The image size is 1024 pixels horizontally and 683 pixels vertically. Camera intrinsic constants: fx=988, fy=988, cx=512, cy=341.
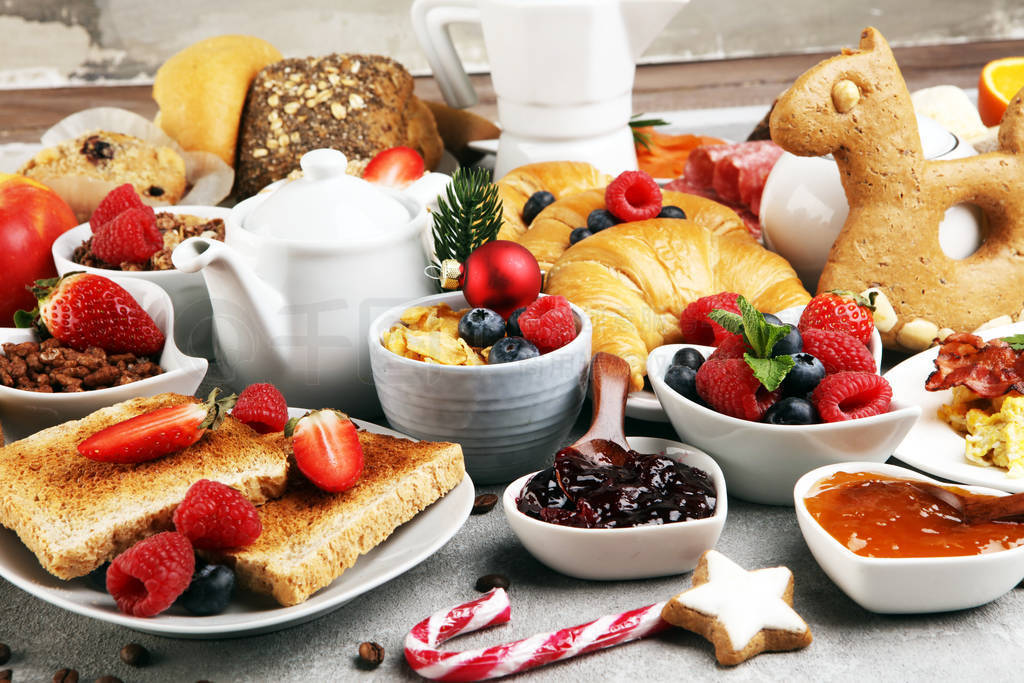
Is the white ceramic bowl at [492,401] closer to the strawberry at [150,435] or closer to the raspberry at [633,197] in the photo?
the strawberry at [150,435]

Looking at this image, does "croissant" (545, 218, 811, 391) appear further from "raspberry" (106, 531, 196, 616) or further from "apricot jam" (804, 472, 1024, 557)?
"raspberry" (106, 531, 196, 616)

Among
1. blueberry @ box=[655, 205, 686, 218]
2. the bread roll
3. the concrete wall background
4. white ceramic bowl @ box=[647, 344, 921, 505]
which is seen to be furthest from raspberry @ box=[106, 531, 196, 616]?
the concrete wall background

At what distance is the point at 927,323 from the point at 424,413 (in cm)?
74

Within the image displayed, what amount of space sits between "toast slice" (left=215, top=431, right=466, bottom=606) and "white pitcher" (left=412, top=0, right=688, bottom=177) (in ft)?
3.07

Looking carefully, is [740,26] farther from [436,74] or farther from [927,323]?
[927,323]

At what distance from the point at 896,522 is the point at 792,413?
156 millimetres

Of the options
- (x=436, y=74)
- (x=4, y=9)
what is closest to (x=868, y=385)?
(x=436, y=74)

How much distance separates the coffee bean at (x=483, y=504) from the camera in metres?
1.09

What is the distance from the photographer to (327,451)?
0.96m

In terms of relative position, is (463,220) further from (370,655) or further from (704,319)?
(370,655)

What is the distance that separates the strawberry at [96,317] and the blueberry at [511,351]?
17.8 inches

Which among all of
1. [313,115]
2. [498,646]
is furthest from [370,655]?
[313,115]

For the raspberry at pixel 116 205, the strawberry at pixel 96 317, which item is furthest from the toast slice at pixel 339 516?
the raspberry at pixel 116 205

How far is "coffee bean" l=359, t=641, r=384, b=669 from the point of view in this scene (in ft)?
2.83
